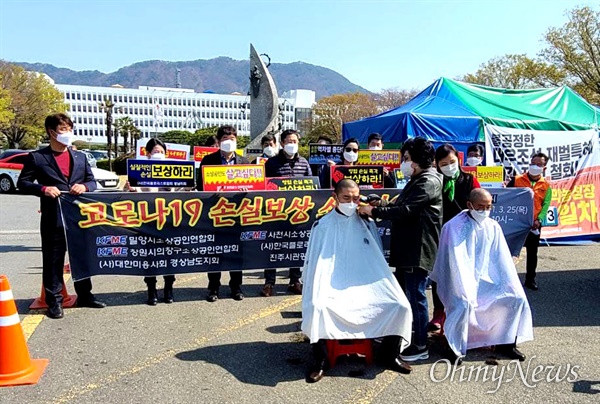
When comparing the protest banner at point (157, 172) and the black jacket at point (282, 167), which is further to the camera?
the black jacket at point (282, 167)

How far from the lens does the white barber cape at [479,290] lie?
13.8 feet

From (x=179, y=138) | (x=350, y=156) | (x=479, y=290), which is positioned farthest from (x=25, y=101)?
(x=479, y=290)

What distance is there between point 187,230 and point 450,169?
9.64 feet

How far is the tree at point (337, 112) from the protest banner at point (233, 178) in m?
55.6

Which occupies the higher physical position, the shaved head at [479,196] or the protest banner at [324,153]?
the protest banner at [324,153]

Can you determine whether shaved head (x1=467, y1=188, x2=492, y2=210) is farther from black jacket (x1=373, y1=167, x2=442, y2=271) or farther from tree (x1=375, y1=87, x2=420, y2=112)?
tree (x1=375, y1=87, x2=420, y2=112)

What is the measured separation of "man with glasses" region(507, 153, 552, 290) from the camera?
654 cm

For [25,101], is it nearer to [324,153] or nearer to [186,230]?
[324,153]

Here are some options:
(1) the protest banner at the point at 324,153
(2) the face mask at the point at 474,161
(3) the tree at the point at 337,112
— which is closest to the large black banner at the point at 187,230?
(1) the protest banner at the point at 324,153

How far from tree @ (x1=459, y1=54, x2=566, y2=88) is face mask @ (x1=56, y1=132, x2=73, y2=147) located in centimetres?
3892

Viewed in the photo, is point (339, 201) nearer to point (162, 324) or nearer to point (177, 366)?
point (177, 366)

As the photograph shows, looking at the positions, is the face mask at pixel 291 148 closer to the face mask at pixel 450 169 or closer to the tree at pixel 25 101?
the face mask at pixel 450 169

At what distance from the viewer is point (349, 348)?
13.5ft

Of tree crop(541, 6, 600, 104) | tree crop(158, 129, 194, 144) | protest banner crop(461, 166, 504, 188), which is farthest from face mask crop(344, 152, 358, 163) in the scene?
tree crop(158, 129, 194, 144)
